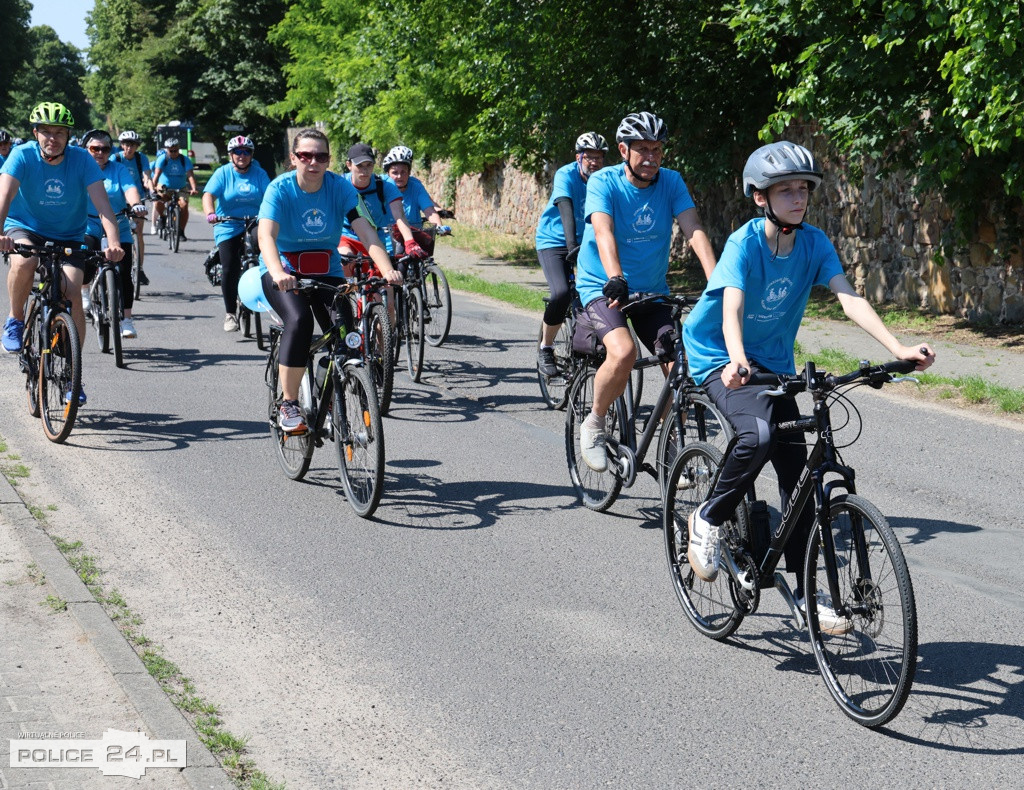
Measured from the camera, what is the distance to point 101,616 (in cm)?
513

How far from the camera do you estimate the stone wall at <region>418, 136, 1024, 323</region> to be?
1422cm

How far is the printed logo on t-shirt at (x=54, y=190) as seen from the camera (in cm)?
891

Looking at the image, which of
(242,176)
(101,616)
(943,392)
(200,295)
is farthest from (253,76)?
(101,616)

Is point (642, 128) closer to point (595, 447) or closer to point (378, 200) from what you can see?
point (595, 447)

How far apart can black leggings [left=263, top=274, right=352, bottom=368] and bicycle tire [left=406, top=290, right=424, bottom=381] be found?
384 cm

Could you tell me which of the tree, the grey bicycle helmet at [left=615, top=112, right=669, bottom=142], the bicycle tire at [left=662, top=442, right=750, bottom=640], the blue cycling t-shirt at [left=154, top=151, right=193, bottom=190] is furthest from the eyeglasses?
the tree

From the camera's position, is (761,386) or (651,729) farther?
(761,386)

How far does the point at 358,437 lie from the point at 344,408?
0.64 feet

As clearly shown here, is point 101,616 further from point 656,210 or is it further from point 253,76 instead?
point 253,76

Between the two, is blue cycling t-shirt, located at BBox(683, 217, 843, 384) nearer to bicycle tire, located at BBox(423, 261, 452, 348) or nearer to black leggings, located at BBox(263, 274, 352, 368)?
black leggings, located at BBox(263, 274, 352, 368)

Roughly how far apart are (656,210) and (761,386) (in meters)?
2.28

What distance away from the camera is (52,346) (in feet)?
28.3

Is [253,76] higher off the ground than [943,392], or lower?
higher

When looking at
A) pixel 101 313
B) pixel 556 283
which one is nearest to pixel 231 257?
pixel 101 313
